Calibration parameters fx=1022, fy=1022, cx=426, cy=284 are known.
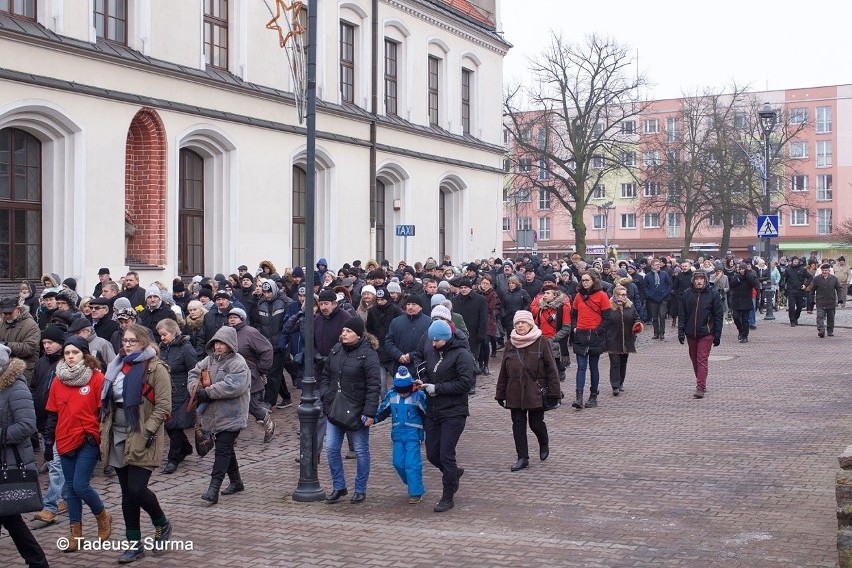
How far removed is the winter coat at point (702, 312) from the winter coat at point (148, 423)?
9074 millimetres

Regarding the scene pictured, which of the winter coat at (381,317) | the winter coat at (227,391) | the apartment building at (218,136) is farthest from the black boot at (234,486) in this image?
the apartment building at (218,136)

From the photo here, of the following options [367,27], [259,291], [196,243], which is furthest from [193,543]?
[367,27]

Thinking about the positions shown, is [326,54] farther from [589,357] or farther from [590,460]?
[590,460]

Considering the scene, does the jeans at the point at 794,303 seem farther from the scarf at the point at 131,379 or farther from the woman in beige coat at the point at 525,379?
the scarf at the point at 131,379

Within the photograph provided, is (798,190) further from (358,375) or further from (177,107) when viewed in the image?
(358,375)

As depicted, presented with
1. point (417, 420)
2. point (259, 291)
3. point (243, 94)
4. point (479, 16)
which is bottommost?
point (417, 420)

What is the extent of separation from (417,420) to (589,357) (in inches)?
232

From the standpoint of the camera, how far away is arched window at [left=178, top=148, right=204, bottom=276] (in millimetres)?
23156

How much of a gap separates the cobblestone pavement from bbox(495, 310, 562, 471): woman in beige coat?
1.51 ft

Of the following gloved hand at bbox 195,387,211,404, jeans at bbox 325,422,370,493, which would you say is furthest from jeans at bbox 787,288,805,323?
gloved hand at bbox 195,387,211,404

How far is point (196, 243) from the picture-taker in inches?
934

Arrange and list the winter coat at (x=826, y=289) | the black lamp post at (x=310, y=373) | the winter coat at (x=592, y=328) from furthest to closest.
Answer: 1. the winter coat at (x=826, y=289)
2. the winter coat at (x=592, y=328)
3. the black lamp post at (x=310, y=373)

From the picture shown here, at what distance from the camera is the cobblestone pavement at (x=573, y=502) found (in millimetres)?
7418

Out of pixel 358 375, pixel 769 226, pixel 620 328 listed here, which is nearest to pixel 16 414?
pixel 358 375
